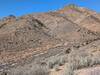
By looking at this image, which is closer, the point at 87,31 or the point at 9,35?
the point at 9,35

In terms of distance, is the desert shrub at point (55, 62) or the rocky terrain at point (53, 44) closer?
the rocky terrain at point (53, 44)

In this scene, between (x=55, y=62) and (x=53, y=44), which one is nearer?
(x=55, y=62)

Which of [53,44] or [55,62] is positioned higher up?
[53,44]

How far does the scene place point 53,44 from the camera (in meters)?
28.2

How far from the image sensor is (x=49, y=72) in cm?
1520

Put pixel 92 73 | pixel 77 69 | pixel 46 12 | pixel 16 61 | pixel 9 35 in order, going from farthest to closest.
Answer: pixel 46 12, pixel 9 35, pixel 16 61, pixel 77 69, pixel 92 73

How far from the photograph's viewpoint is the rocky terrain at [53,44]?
50.4 ft

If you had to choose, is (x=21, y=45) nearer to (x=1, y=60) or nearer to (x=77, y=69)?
(x=1, y=60)

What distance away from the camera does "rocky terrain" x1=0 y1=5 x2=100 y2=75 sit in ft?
50.4

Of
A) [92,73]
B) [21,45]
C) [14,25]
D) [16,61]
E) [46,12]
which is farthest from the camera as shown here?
[46,12]

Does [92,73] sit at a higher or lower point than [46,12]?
lower

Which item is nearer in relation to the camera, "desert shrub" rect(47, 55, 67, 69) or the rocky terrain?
the rocky terrain

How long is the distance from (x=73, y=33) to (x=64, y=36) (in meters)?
1.28

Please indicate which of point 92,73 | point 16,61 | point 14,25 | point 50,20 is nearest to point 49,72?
point 92,73
